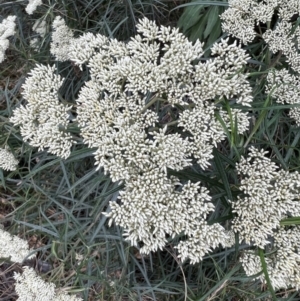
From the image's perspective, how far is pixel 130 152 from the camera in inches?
69.7

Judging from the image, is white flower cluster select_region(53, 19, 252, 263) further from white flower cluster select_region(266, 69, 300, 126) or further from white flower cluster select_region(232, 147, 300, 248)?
white flower cluster select_region(266, 69, 300, 126)

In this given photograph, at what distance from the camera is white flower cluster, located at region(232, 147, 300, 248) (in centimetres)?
187

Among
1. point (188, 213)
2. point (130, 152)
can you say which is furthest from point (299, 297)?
point (130, 152)

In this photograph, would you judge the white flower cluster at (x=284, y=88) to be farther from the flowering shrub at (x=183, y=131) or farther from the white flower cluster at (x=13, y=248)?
the white flower cluster at (x=13, y=248)

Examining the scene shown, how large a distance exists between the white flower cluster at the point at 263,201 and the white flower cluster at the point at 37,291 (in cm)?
115

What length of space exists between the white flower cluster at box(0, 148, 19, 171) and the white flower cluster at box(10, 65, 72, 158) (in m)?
0.56

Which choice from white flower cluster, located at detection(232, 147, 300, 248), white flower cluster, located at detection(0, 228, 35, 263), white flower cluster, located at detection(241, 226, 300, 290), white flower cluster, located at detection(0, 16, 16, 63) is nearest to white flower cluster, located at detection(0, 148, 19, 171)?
white flower cluster, located at detection(0, 228, 35, 263)

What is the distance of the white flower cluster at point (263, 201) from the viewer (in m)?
1.87

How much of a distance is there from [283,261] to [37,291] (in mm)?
1423

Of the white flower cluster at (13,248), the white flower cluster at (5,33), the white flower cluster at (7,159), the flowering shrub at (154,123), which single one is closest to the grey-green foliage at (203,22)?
the flowering shrub at (154,123)

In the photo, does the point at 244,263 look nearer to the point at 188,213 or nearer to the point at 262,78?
the point at 188,213

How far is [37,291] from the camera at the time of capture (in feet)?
7.89

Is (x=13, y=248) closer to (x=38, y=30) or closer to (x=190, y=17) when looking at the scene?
(x=38, y=30)

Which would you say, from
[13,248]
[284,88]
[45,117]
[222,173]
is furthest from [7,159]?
[284,88]
